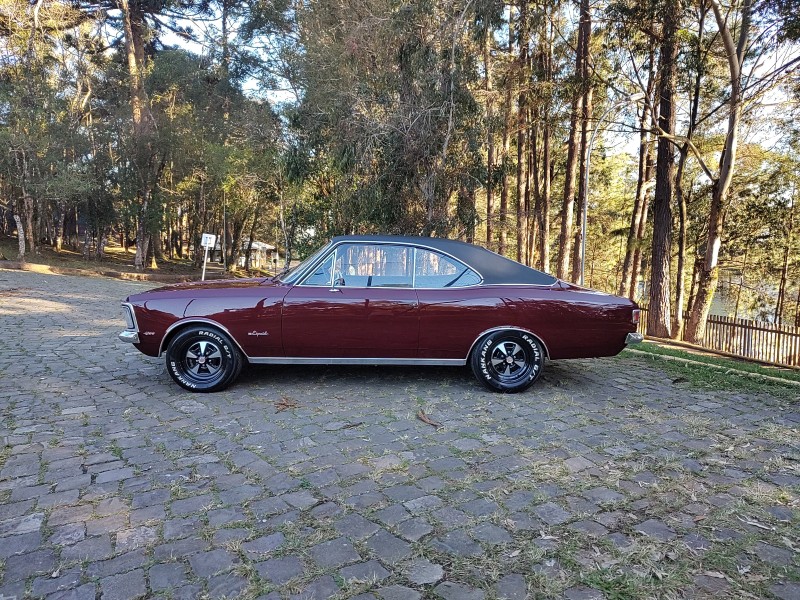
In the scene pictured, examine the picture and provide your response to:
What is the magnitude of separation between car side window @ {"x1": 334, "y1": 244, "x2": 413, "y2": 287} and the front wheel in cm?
98

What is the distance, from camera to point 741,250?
2233cm

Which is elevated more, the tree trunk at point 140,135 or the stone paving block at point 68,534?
the tree trunk at point 140,135

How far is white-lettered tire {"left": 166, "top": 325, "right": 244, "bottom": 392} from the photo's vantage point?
188 inches

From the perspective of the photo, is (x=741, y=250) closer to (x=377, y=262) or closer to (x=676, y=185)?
(x=676, y=185)

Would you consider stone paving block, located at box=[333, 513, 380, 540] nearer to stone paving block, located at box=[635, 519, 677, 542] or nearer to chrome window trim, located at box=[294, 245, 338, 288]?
stone paving block, located at box=[635, 519, 677, 542]

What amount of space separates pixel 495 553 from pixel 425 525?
0.39 meters

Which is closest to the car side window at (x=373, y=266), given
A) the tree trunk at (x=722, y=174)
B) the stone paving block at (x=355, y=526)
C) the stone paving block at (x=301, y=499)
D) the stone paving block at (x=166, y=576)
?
the stone paving block at (x=301, y=499)

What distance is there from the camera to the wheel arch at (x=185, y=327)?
4734mm

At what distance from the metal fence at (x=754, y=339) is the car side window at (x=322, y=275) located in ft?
39.9

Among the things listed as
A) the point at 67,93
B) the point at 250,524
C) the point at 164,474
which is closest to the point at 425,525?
the point at 250,524

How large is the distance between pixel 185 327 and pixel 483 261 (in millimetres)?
2941

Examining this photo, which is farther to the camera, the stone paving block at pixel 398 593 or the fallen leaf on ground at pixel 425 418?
the fallen leaf on ground at pixel 425 418

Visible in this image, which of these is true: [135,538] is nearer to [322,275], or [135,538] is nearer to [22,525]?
[22,525]

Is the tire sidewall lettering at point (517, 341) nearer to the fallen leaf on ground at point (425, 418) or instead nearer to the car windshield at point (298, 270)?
the fallen leaf on ground at point (425, 418)
